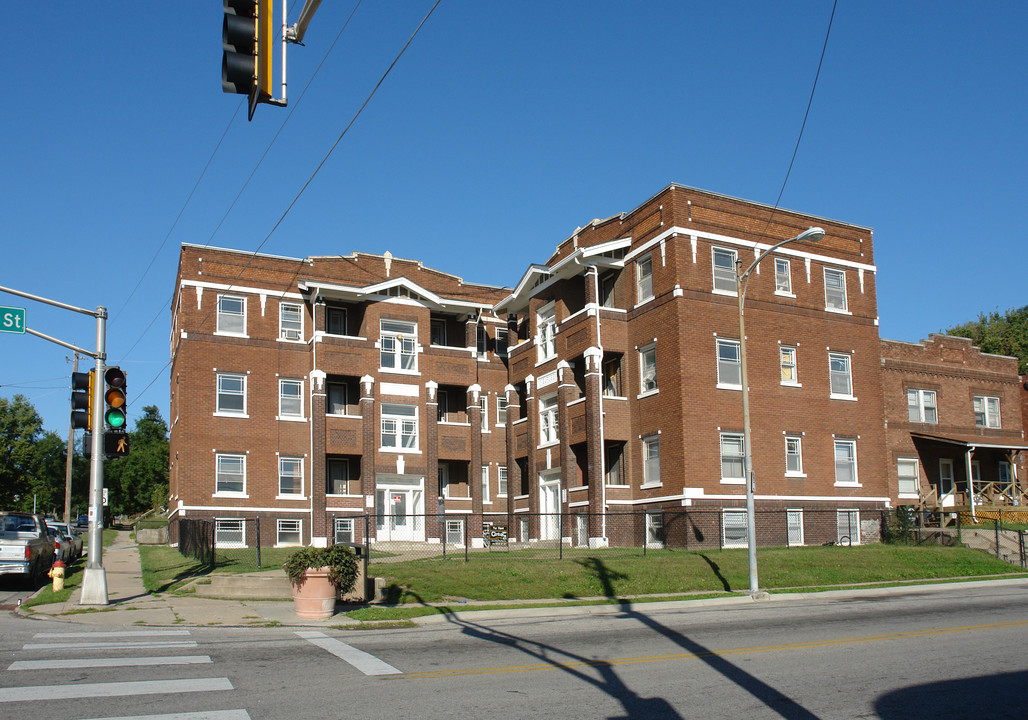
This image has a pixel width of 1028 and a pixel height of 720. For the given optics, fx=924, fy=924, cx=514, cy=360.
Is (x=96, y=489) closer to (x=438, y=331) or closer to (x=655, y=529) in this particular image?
(x=655, y=529)

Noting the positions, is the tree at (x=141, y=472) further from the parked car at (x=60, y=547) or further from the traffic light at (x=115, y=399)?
the traffic light at (x=115, y=399)

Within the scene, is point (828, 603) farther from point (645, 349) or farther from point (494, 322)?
point (494, 322)

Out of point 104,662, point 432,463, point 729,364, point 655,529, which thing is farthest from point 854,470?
point 104,662

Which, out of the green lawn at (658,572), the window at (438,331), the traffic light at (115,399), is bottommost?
the green lawn at (658,572)

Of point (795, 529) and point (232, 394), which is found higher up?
point (232, 394)

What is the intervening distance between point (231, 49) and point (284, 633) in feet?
33.3

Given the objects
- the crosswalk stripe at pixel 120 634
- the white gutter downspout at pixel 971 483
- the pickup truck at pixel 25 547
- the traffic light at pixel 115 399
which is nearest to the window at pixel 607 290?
the white gutter downspout at pixel 971 483

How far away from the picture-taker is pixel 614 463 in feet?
A: 118

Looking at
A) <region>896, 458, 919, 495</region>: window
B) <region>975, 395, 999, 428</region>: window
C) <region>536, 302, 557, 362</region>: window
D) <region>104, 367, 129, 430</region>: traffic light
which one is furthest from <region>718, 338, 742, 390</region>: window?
<region>104, 367, 129, 430</region>: traffic light

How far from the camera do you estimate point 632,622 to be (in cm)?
1698

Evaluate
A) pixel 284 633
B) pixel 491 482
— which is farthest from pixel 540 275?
pixel 284 633

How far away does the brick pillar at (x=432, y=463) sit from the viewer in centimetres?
3972

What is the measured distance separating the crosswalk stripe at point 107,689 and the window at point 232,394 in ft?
98.3

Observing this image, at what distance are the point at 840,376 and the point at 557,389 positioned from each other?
37.2 feet
